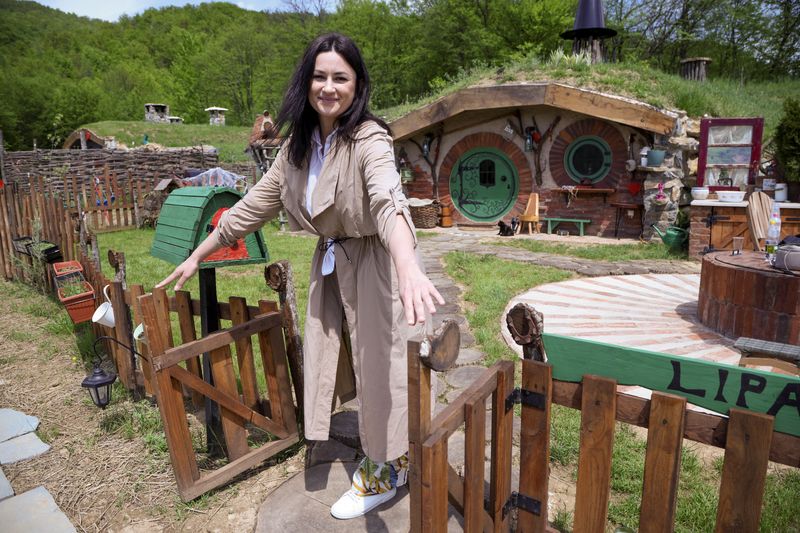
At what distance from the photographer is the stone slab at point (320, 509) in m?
2.13

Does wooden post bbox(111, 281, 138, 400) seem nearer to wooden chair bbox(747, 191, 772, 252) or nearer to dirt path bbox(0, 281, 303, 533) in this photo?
dirt path bbox(0, 281, 303, 533)

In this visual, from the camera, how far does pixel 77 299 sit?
3.97 meters

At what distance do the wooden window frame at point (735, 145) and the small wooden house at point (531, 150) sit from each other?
0.78 m

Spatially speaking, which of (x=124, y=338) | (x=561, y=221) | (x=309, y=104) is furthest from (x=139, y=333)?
(x=561, y=221)

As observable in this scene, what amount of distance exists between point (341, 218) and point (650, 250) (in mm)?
7587

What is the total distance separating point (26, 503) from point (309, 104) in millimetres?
2337

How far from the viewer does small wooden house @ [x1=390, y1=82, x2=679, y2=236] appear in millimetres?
9664

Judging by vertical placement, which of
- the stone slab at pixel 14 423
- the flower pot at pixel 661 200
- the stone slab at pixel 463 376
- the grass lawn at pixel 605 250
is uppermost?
the flower pot at pixel 661 200

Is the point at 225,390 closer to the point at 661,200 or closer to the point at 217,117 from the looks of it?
the point at 661,200

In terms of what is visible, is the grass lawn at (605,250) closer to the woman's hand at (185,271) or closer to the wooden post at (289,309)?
the wooden post at (289,309)

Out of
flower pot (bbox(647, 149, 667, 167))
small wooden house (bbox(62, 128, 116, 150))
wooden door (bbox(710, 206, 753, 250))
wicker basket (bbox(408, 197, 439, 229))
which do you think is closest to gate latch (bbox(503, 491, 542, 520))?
wooden door (bbox(710, 206, 753, 250))

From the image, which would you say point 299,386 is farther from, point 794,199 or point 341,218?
point 794,199

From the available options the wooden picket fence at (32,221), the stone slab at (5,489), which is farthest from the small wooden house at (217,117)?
the stone slab at (5,489)

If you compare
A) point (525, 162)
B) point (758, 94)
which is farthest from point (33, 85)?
point (758, 94)
